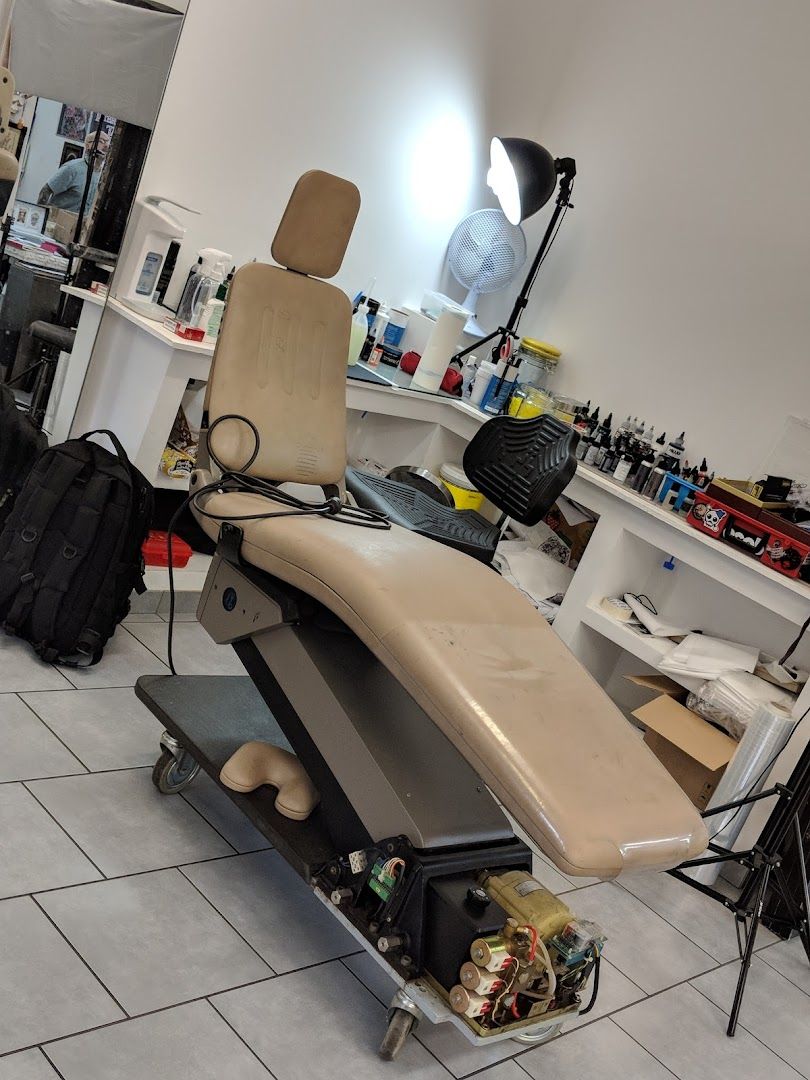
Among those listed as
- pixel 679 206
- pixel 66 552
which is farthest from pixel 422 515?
pixel 679 206

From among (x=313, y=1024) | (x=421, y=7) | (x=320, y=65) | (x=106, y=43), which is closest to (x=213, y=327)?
(x=106, y=43)

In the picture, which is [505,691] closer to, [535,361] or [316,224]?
[316,224]

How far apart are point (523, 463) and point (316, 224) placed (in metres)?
0.94

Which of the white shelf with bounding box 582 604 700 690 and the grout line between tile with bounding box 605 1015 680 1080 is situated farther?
the white shelf with bounding box 582 604 700 690

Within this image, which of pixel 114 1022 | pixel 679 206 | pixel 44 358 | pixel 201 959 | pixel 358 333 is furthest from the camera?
pixel 679 206

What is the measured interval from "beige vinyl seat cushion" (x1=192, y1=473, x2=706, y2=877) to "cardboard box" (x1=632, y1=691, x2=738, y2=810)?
51.2 inches

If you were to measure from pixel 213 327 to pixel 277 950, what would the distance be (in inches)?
74.9

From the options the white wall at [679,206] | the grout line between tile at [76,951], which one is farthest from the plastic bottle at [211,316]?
the grout line between tile at [76,951]

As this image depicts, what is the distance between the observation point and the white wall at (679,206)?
3.82m

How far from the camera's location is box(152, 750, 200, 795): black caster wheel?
2357 mm

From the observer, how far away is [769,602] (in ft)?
10.7

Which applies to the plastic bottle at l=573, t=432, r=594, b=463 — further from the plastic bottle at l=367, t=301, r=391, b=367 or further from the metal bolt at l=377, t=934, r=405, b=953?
the metal bolt at l=377, t=934, r=405, b=953

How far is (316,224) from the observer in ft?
8.34

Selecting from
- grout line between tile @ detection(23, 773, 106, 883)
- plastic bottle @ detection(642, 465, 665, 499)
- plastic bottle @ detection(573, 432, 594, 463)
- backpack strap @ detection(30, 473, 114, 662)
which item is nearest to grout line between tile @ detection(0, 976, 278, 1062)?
grout line between tile @ detection(23, 773, 106, 883)
